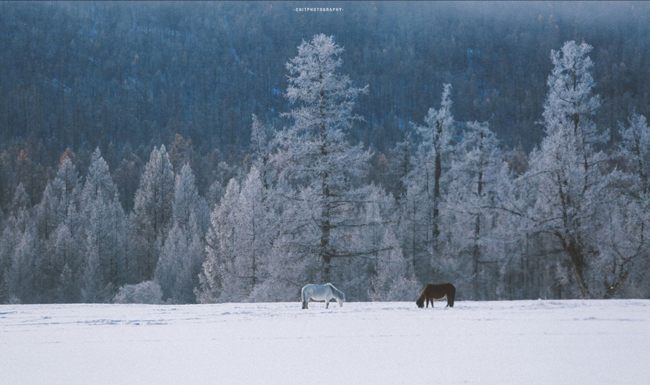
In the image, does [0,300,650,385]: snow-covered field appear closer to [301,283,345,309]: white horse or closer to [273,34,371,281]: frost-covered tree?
[301,283,345,309]: white horse

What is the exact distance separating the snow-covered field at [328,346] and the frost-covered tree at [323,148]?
34.5 feet

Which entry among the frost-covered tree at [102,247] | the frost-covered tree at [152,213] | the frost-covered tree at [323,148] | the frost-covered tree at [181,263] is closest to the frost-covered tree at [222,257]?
the frost-covered tree at [181,263]

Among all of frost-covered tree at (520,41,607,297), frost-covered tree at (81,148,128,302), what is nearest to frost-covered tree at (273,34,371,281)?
frost-covered tree at (520,41,607,297)

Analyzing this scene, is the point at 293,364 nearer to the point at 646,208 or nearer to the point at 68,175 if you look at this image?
the point at 646,208

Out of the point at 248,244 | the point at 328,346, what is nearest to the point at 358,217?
the point at 248,244

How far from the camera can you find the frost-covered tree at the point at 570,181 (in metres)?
19.8

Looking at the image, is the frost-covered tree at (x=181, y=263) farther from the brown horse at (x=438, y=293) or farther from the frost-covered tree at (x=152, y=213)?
the brown horse at (x=438, y=293)

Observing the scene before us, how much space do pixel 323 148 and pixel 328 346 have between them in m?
14.4

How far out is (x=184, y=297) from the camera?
49781 millimetres

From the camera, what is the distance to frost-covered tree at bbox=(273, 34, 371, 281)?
19.8 metres

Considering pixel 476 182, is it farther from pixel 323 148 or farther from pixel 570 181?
pixel 323 148

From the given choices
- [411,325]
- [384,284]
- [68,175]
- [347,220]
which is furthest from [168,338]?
[68,175]

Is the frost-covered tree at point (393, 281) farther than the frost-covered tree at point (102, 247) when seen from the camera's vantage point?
No

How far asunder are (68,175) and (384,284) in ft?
169
